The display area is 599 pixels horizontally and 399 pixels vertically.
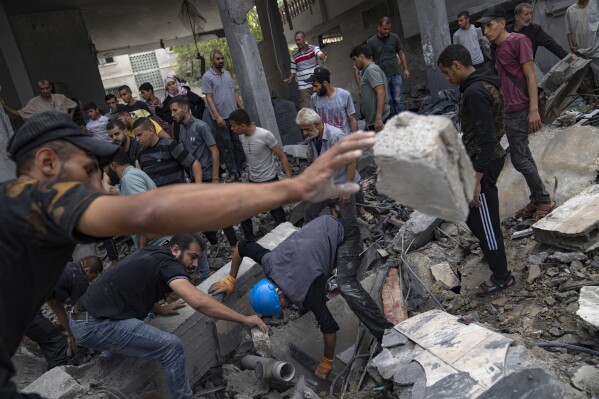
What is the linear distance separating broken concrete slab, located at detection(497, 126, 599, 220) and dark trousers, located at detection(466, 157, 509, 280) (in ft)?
4.99

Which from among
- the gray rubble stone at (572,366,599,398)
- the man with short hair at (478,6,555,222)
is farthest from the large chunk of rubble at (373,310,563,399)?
the man with short hair at (478,6,555,222)

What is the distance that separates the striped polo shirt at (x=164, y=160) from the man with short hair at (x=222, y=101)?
2.22 metres

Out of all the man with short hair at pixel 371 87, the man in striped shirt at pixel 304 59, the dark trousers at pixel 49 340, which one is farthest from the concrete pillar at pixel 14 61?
the man with short hair at pixel 371 87

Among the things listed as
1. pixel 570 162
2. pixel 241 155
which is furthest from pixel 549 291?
pixel 241 155

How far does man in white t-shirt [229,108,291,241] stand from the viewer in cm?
557

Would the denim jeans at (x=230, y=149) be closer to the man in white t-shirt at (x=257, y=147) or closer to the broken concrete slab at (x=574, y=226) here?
the man in white t-shirt at (x=257, y=147)

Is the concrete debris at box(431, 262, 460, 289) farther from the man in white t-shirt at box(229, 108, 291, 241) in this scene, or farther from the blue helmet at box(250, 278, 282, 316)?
the man in white t-shirt at box(229, 108, 291, 241)

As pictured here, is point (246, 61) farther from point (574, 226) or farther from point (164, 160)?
point (574, 226)

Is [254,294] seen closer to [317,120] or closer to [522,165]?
[317,120]

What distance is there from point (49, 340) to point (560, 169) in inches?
231

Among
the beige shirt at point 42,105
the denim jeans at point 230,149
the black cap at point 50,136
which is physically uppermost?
the beige shirt at point 42,105

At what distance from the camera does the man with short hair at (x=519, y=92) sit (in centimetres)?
464

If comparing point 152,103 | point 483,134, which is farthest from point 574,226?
point 152,103

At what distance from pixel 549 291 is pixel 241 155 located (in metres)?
5.45
